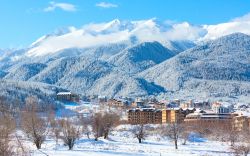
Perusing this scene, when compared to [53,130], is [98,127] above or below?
above

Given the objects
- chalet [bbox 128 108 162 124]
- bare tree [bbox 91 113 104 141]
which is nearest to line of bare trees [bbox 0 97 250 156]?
bare tree [bbox 91 113 104 141]

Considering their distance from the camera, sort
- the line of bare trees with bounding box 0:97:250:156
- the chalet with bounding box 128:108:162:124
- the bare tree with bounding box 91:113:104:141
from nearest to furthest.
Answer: the line of bare trees with bounding box 0:97:250:156 → the bare tree with bounding box 91:113:104:141 → the chalet with bounding box 128:108:162:124

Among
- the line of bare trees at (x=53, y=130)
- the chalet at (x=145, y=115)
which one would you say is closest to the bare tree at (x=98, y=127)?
the line of bare trees at (x=53, y=130)

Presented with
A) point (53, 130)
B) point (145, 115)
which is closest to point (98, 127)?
point (53, 130)

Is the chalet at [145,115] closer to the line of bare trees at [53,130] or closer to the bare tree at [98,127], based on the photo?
the line of bare trees at [53,130]

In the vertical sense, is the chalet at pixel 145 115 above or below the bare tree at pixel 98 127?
above

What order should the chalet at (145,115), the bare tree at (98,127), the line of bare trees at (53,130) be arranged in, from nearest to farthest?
the line of bare trees at (53,130) < the bare tree at (98,127) < the chalet at (145,115)

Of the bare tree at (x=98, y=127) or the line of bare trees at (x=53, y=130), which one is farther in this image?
the bare tree at (x=98, y=127)

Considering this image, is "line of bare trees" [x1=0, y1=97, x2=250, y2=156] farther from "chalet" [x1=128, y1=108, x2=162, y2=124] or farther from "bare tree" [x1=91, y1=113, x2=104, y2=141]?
"chalet" [x1=128, y1=108, x2=162, y2=124]

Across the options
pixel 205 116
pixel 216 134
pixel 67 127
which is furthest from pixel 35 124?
pixel 205 116

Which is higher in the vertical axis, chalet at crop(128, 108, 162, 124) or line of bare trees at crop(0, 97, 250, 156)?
chalet at crop(128, 108, 162, 124)

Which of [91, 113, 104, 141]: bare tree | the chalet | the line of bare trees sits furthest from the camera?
the chalet

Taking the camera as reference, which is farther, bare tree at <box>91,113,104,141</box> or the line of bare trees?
bare tree at <box>91,113,104,141</box>

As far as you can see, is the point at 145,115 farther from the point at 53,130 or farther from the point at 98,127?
the point at 53,130
